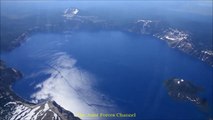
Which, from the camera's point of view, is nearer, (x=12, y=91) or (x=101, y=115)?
(x=101, y=115)

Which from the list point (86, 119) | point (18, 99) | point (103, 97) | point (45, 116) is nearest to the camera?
point (45, 116)

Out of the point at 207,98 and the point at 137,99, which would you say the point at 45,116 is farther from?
the point at 207,98

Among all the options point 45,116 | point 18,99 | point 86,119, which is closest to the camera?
point 45,116

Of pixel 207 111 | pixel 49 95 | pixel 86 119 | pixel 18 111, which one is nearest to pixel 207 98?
pixel 207 111

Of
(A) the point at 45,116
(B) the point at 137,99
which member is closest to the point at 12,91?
(A) the point at 45,116

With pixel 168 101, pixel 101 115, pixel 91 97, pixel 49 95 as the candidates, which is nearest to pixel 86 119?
pixel 101 115

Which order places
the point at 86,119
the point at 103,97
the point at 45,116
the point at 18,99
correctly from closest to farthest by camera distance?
the point at 45,116 → the point at 86,119 → the point at 18,99 → the point at 103,97

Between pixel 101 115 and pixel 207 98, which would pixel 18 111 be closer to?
pixel 101 115

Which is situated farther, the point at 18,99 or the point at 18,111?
the point at 18,99

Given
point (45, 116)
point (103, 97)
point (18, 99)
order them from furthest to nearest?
point (103, 97), point (18, 99), point (45, 116)
